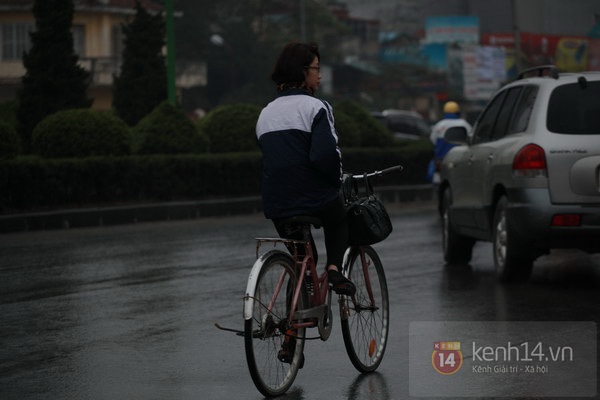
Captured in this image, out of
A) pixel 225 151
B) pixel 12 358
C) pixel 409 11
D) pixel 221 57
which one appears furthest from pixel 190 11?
pixel 12 358

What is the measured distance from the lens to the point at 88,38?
59188 millimetres

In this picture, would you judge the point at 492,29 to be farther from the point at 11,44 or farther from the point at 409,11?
the point at 11,44

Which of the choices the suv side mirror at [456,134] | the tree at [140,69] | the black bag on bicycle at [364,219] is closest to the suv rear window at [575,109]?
the suv side mirror at [456,134]

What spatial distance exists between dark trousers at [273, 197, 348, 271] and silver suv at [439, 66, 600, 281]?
4.13 metres

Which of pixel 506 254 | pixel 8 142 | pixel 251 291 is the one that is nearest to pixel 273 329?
pixel 251 291

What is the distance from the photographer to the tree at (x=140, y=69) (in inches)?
1239

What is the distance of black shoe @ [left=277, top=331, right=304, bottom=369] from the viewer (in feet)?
23.0

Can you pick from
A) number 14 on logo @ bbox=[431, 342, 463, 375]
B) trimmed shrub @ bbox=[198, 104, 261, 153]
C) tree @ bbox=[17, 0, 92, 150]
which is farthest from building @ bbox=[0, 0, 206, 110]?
number 14 on logo @ bbox=[431, 342, 463, 375]

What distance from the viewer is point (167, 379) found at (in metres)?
7.56

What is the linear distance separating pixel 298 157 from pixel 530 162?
4.57 meters

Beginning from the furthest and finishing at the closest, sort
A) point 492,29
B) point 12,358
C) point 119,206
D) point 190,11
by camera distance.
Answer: point 492,29, point 190,11, point 119,206, point 12,358

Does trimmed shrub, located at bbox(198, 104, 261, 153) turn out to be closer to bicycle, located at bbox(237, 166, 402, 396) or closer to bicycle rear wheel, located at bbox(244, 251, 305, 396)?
bicycle, located at bbox(237, 166, 402, 396)

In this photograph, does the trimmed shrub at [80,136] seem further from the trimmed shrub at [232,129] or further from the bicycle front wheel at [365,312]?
the bicycle front wheel at [365,312]

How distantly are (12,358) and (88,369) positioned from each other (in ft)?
2.24
